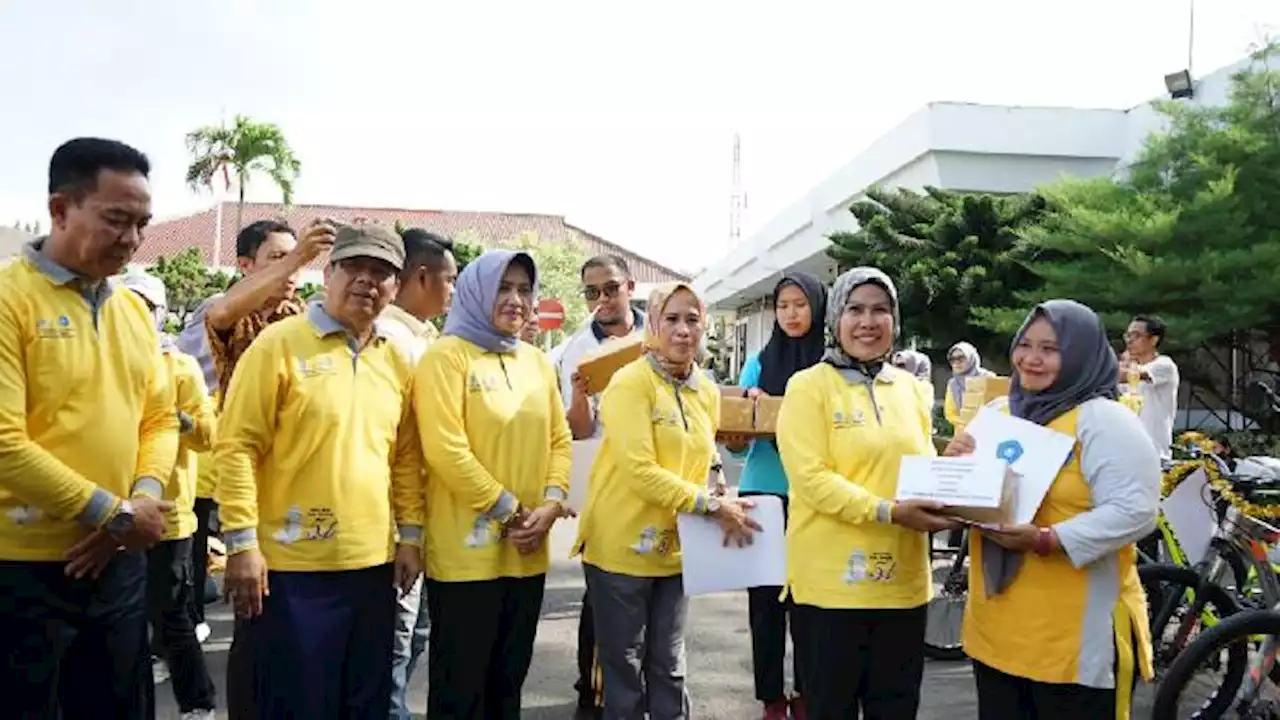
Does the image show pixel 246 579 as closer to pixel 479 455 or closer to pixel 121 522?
pixel 121 522

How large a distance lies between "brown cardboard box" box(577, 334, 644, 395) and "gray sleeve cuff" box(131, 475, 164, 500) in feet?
5.72

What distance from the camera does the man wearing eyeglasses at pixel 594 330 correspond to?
14.5 ft

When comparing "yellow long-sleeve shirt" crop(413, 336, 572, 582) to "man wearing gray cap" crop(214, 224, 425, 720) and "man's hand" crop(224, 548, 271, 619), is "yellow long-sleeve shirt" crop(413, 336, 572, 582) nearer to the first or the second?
"man wearing gray cap" crop(214, 224, 425, 720)

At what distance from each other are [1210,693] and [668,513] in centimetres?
208

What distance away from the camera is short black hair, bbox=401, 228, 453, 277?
12.9 feet

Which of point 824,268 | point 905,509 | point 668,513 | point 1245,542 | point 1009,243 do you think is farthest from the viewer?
point 824,268

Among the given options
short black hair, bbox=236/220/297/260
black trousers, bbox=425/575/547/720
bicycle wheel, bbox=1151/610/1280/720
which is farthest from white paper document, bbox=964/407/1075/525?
short black hair, bbox=236/220/297/260

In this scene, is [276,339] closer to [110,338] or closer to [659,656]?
[110,338]

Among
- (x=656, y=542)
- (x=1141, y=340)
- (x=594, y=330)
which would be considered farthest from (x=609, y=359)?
(x=1141, y=340)

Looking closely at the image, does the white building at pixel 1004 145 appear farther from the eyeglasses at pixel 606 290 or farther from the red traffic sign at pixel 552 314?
the eyeglasses at pixel 606 290

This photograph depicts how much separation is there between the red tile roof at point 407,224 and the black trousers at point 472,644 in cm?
3550

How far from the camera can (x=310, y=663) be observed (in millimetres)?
2842

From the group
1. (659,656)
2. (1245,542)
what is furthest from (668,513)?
(1245,542)

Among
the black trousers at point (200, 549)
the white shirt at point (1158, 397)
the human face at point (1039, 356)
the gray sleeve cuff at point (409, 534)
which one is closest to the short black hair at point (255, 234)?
the black trousers at point (200, 549)
